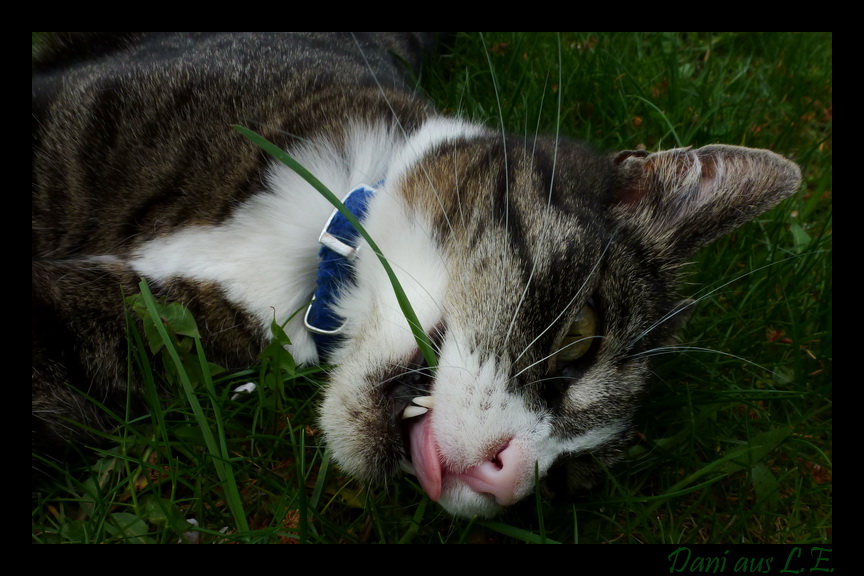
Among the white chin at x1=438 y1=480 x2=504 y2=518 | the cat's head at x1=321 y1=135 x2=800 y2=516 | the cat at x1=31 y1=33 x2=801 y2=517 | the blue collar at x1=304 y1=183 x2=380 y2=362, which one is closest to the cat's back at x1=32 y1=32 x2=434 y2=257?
the cat at x1=31 y1=33 x2=801 y2=517

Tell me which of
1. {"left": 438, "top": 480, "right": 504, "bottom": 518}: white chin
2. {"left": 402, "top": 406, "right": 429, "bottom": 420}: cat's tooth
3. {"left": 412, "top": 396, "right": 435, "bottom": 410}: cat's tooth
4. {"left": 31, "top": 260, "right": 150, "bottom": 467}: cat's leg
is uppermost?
{"left": 31, "top": 260, "right": 150, "bottom": 467}: cat's leg

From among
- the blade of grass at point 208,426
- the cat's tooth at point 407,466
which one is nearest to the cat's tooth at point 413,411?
the cat's tooth at point 407,466

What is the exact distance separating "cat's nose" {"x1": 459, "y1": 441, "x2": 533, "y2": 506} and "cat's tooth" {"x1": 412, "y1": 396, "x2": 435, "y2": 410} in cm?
19

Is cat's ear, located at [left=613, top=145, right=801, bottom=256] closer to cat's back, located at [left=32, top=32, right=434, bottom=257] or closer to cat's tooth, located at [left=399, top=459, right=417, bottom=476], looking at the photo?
cat's back, located at [left=32, top=32, right=434, bottom=257]

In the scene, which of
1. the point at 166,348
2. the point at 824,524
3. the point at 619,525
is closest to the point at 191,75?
the point at 166,348

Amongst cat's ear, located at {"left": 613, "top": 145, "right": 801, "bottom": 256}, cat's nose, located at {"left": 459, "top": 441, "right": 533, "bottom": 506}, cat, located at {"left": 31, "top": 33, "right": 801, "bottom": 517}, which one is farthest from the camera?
cat's ear, located at {"left": 613, "top": 145, "right": 801, "bottom": 256}

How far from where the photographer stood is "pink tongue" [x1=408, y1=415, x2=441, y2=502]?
1.71 m

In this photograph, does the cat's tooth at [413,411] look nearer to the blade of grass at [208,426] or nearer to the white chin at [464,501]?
the white chin at [464,501]

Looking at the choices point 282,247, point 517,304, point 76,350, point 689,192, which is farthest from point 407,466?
point 689,192

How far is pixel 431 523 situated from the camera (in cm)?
190

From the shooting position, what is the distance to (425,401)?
5.73 feet

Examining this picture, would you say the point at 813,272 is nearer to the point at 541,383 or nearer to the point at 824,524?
the point at 824,524

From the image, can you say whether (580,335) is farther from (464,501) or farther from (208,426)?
(208,426)

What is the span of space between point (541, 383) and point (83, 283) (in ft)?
4.75
